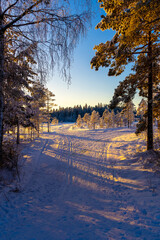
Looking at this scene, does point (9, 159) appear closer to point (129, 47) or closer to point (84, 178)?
point (84, 178)

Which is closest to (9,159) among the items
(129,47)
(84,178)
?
(84,178)

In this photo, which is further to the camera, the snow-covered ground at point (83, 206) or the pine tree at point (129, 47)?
the pine tree at point (129, 47)

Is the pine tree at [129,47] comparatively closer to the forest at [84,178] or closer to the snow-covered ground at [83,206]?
the forest at [84,178]

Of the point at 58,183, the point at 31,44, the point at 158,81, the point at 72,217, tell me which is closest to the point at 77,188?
the point at 58,183

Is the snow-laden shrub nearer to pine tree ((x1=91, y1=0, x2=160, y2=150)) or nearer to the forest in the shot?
the forest

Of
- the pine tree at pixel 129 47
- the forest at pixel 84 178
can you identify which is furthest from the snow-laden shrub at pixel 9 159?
the pine tree at pixel 129 47

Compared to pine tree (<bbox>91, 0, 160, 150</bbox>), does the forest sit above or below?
below

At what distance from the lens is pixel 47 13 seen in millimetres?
2697

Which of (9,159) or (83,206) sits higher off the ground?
(9,159)

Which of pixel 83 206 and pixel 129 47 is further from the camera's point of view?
pixel 129 47

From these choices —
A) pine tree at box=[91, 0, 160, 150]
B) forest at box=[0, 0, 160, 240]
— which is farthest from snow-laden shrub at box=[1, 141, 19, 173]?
pine tree at box=[91, 0, 160, 150]

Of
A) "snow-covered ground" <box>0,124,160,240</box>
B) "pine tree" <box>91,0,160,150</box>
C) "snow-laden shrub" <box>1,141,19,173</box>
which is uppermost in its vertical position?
"pine tree" <box>91,0,160,150</box>

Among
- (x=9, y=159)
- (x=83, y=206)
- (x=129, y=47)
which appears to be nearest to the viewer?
(x=83, y=206)

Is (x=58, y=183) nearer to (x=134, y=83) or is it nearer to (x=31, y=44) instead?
(x=31, y=44)
